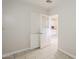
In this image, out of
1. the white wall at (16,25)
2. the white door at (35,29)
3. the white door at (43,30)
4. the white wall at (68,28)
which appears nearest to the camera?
the white wall at (68,28)

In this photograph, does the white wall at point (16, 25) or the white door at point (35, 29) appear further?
the white door at point (35, 29)

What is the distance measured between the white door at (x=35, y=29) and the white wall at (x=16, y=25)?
0.86 ft

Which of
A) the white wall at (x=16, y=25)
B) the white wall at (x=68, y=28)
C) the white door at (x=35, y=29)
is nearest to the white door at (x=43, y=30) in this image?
the white door at (x=35, y=29)

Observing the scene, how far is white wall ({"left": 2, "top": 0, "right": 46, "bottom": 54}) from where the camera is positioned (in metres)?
3.30

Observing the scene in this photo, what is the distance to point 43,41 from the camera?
4871 millimetres

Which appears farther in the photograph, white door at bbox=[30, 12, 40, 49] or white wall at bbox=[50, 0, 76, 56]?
white door at bbox=[30, 12, 40, 49]

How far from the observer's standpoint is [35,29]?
15.4 ft

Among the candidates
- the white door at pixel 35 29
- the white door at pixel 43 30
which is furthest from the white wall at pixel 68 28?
the white door at pixel 35 29

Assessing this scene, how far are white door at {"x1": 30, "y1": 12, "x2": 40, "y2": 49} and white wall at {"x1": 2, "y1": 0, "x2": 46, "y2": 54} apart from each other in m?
0.26

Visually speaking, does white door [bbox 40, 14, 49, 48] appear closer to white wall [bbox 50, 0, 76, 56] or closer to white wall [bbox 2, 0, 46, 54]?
white wall [bbox 2, 0, 46, 54]

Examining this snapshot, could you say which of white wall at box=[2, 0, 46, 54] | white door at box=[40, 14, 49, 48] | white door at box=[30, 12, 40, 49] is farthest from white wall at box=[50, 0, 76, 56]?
white wall at box=[2, 0, 46, 54]

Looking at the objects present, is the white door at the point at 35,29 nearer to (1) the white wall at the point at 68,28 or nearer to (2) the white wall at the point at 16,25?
(2) the white wall at the point at 16,25

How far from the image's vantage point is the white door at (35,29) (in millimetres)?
4480

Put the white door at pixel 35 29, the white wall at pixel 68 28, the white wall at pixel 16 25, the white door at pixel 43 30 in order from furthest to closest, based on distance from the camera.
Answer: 1. the white door at pixel 43 30
2. the white door at pixel 35 29
3. the white wall at pixel 16 25
4. the white wall at pixel 68 28
